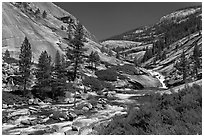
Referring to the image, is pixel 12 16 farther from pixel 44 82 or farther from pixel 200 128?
pixel 200 128

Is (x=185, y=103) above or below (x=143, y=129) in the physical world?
above

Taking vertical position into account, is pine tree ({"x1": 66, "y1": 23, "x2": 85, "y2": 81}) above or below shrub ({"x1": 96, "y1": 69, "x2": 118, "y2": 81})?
above

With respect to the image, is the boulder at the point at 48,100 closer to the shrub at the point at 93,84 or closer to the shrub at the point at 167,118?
the shrub at the point at 93,84

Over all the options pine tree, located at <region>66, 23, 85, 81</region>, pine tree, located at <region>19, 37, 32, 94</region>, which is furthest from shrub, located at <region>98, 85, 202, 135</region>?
pine tree, located at <region>66, 23, 85, 81</region>

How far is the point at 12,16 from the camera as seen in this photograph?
56.9 metres

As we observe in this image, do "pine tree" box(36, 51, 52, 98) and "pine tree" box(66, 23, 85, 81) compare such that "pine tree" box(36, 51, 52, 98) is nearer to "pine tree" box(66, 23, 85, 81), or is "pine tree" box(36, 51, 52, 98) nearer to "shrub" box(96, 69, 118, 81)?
"pine tree" box(66, 23, 85, 81)

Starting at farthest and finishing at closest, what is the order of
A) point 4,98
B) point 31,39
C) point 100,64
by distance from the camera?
point 100,64 < point 31,39 < point 4,98

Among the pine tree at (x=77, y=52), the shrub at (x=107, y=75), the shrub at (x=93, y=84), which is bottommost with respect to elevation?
the shrub at (x=93, y=84)

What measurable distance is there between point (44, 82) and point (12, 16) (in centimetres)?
3245

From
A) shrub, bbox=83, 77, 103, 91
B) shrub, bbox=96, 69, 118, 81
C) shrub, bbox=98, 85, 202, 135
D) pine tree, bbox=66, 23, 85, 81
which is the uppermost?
pine tree, bbox=66, 23, 85, 81

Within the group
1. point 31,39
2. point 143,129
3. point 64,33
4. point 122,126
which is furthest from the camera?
point 64,33

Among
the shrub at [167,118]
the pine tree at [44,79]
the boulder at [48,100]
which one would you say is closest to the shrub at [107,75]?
the pine tree at [44,79]

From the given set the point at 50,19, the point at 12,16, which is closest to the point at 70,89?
the point at 12,16

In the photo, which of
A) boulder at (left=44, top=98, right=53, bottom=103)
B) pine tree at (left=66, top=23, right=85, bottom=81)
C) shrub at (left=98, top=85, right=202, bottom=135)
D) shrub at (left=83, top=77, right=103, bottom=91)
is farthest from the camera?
pine tree at (left=66, top=23, right=85, bottom=81)
